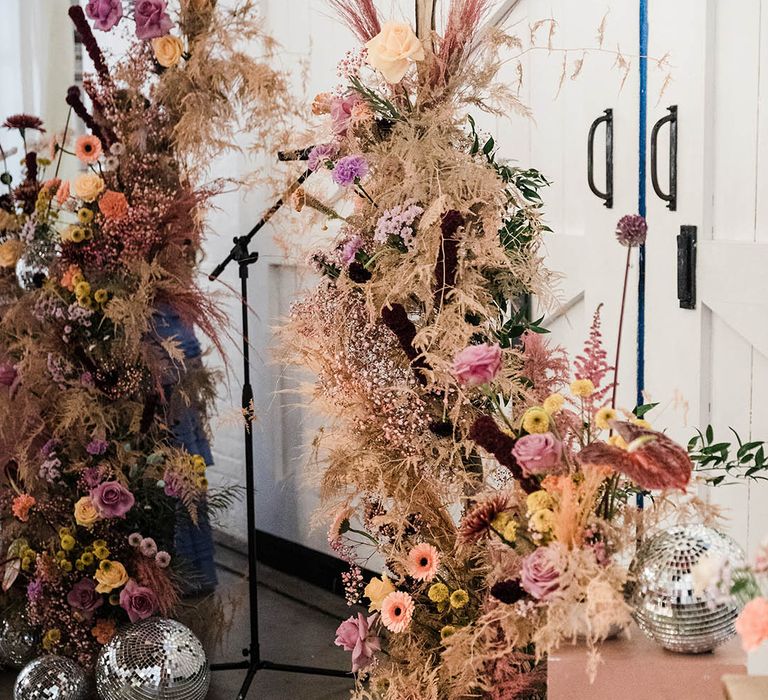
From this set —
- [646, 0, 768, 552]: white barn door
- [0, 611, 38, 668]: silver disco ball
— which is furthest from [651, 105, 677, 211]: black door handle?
[0, 611, 38, 668]: silver disco ball

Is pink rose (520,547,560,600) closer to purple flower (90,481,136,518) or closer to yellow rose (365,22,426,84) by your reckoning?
yellow rose (365,22,426,84)

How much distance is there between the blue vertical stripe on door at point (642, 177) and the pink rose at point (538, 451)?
3.10ft

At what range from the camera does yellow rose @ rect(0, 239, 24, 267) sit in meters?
2.69

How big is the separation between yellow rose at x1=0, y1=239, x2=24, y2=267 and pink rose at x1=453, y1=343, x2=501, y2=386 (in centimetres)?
163

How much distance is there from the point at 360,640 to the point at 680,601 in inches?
30.6

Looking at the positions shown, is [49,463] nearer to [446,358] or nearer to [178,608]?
[178,608]

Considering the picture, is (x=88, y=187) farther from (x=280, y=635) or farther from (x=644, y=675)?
(x=644, y=675)

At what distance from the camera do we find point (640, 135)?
2.29 metres

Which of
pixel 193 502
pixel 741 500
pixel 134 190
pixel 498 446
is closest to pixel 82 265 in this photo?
pixel 134 190

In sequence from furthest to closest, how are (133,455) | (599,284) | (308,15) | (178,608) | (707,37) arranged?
(308,15), (178,608), (133,455), (599,284), (707,37)

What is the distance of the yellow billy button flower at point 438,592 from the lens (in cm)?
183

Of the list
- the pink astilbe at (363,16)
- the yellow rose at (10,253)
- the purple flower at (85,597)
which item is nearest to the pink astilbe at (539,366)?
the pink astilbe at (363,16)

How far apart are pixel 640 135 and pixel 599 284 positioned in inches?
14.0

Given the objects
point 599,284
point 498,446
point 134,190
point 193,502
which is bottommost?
point 193,502
